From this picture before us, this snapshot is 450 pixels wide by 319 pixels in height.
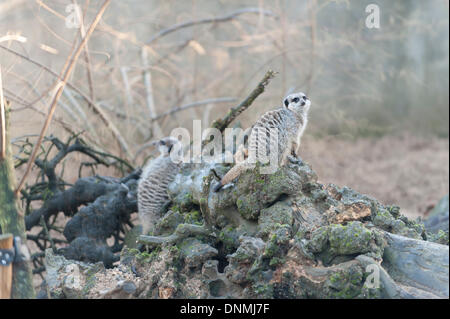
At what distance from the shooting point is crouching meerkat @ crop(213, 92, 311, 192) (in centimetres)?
211

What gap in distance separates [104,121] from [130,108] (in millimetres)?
987

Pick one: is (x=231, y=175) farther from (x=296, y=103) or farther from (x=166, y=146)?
(x=166, y=146)

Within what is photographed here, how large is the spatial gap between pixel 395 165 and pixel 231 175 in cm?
495

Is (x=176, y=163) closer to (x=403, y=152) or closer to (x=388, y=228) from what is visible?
(x=388, y=228)

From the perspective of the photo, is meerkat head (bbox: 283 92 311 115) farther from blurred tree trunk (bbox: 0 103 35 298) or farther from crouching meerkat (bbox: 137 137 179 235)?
blurred tree trunk (bbox: 0 103 35 298)

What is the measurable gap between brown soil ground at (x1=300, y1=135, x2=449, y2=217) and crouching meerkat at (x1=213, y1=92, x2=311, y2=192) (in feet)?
7.31

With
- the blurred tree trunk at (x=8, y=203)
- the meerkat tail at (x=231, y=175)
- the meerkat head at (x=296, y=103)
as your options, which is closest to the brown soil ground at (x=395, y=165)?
the meerkat head at (x=296, y=103)

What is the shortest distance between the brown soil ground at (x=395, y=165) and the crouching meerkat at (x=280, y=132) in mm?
2229

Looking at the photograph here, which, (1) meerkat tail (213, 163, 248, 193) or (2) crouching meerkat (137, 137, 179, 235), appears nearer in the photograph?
(1) meerkat tail (213, 163, 248, 193)

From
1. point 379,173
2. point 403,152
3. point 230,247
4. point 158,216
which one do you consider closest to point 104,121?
point 158,216

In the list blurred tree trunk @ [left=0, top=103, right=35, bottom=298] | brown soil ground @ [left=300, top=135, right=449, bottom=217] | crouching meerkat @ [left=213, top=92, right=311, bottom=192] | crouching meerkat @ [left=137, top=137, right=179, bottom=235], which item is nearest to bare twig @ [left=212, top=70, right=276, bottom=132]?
crouching meerkat @ [left=213, top=92, right=311, bottom=192]

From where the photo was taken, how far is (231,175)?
82.4 inches

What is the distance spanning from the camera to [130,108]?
4.88m

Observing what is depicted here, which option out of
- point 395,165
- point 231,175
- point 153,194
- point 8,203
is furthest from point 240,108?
point 395,165
